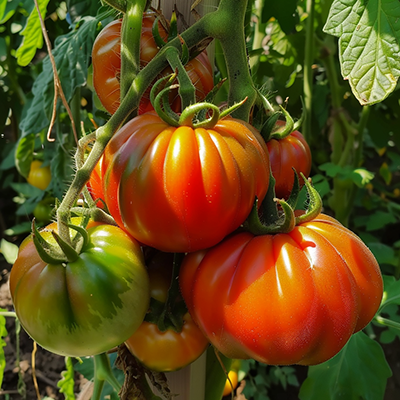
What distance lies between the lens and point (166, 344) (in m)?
0.54

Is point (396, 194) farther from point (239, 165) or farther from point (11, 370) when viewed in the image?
point (239, 165)

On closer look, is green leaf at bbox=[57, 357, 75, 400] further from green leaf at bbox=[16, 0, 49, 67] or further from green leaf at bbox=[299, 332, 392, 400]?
green leaf at bbox=[16, 0, 49, 67]

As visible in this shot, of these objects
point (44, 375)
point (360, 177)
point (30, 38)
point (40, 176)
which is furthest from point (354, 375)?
point (40, 176)

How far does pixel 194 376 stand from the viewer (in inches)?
25.0

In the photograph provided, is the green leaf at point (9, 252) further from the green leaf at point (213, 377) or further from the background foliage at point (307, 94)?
the green leaf at point (213, 377)

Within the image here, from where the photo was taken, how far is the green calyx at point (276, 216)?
465 millimetres

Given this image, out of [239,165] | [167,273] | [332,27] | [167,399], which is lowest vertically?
[167,399]

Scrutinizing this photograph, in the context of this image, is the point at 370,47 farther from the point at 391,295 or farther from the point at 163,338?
the point at 391,295

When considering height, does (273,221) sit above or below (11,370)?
above

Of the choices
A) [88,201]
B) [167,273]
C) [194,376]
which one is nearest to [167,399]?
[194,376]

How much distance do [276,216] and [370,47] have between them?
20 centimetres

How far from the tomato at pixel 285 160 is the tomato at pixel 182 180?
13cm

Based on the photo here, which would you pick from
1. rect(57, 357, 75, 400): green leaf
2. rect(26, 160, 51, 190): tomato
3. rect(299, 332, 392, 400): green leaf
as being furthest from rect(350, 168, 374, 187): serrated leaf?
rect(26, 160, 51, 190): tomato

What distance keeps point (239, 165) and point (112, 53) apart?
0.84 feet
